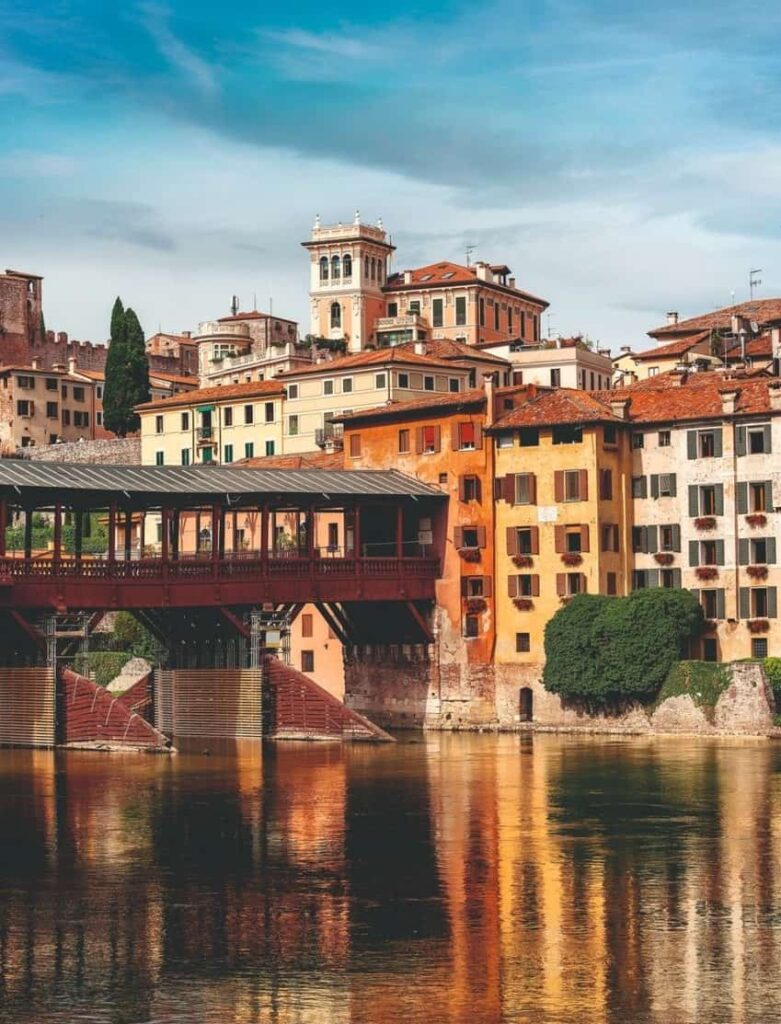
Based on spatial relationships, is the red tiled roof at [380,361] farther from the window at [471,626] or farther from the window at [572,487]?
the window at [572,487]

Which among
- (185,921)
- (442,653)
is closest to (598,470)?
(442,653)

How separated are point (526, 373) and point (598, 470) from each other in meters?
45.4

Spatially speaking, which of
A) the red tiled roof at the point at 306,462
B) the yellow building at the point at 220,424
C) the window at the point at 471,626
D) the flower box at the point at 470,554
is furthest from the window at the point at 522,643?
the yellow building at the point at 220,424

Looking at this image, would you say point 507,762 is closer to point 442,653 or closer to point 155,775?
point 155,775

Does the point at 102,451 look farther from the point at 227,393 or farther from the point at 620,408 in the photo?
the point at 620,408

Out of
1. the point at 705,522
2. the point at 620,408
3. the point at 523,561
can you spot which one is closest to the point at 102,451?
the point at 523,561

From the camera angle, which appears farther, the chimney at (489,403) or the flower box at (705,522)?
the chimney at (489,403)

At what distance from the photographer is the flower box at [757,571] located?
7275 cm

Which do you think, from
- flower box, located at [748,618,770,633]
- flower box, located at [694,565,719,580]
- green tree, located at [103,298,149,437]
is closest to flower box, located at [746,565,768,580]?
flower box, located at [694,565,719,580]

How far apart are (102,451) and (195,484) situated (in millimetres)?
54013

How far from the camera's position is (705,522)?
74438 millimetres

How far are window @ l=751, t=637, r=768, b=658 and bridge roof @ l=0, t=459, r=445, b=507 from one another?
44.1 ft

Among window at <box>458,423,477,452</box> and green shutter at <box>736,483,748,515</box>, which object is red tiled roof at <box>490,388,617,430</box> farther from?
green shutter at <box>736,483,748,515</box>

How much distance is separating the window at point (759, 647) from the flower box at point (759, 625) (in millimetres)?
284
